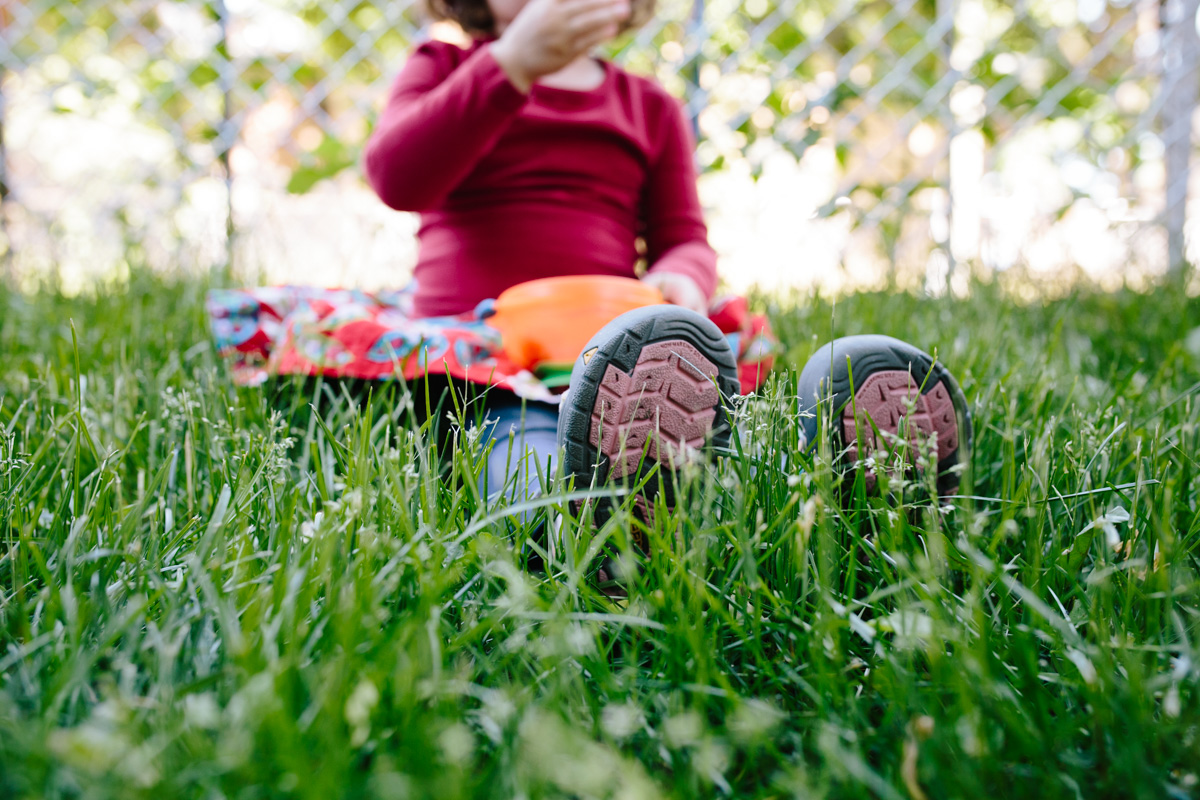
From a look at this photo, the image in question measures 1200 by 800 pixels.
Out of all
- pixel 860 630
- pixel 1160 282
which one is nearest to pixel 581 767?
pixel 860 630

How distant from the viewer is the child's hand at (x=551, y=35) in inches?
31.9

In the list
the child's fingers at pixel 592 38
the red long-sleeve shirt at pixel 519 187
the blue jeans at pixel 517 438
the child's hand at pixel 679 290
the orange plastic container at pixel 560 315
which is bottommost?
the blue jeans at pixel 517 438

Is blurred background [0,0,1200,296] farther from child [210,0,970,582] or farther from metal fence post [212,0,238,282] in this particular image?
child [210,0,970,582]

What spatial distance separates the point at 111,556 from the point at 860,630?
407 millimetres

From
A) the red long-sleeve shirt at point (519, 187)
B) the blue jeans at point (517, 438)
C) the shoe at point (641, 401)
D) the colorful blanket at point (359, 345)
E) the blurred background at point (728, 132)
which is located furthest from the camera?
the blurred background at point (728, 132)

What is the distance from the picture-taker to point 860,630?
0.39 m

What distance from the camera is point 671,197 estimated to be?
119 centimetres

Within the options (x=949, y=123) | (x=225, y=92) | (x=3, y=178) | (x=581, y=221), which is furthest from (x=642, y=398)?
(x=3, y=178)

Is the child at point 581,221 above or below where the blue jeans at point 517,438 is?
above

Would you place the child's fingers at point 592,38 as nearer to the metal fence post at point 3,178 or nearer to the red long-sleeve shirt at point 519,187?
the red long-sleeve shirt at point 519,187

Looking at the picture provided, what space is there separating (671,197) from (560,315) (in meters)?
0.45

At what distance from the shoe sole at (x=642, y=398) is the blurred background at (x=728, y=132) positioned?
1.32 m

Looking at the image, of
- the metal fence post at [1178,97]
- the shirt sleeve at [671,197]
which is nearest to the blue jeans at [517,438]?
the shirt sleeve at [671,197]

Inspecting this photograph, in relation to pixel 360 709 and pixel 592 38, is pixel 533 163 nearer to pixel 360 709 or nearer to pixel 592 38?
pixel 592 38
